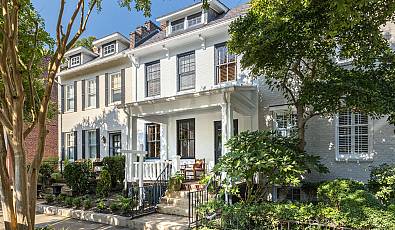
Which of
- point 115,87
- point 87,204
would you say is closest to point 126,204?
point 87,204

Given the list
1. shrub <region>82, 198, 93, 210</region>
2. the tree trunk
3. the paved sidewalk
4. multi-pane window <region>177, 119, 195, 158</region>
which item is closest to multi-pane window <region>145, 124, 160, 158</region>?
multi-pane window <region>177, 119, 195, 158</region>

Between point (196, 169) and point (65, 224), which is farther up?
point (196, 169)

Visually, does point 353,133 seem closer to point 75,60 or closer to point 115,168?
point 115,168

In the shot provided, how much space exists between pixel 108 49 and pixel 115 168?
7380mm

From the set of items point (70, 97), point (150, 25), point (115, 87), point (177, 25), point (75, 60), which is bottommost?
point (70, 97)

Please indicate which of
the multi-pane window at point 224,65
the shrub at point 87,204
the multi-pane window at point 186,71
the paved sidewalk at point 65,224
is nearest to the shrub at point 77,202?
the shrub at point 87,204

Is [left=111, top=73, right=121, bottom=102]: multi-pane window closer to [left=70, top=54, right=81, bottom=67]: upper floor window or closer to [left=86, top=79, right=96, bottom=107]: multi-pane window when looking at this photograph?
[left=86, top=79, right=96, bottom=107]: multi-pane window

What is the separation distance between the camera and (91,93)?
18031mm

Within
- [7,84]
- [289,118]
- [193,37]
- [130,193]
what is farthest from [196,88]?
[7,84]

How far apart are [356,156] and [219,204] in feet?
16.2

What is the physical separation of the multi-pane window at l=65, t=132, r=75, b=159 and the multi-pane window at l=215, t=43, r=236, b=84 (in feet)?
34.1

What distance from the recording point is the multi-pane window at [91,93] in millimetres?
17875

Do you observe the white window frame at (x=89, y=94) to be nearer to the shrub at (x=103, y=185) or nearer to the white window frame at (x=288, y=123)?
the shrub at (x=103, y=185)

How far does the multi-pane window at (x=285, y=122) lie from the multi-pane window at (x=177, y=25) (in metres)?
6.43
